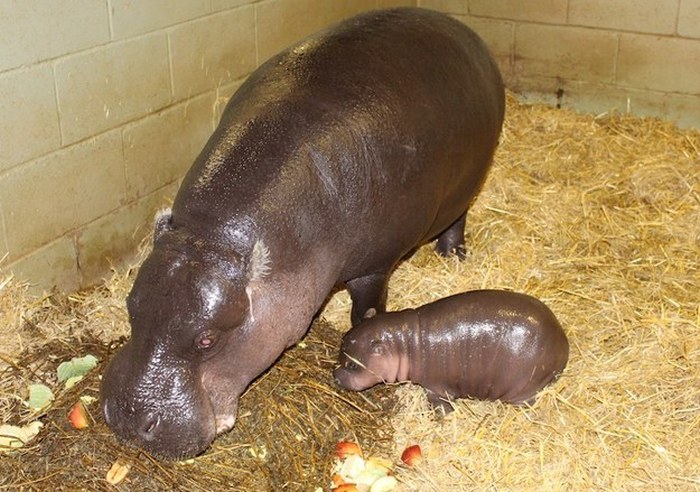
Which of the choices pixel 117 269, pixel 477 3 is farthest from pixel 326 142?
pixel 477 3

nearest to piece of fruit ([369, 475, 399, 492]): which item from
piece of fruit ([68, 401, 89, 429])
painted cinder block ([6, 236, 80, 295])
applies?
piece of fruit ([68, 401, 89, 429])

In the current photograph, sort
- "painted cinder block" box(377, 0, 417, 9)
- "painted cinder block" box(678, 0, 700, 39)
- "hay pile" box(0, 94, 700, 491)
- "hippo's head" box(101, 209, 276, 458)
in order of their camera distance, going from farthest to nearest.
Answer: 1. "painted cinder block" box(377, 0, 417, 9)
2. "painted cinder block" box(678, 0, 700, 39)
3. "hay pile" box(0, 94, 700, 491)
4. "hippo's head" box(101, 209, 276, 458)

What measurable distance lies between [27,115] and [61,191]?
17.5 inches

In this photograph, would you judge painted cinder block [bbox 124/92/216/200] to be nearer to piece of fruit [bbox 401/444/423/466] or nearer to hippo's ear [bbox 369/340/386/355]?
hippo's ear [bbox 369/340/386/355]

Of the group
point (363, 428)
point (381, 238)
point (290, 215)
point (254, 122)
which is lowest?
point (363, 428)

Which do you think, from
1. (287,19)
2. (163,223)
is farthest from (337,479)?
(287,19)

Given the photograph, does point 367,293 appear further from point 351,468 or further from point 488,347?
point 351,468

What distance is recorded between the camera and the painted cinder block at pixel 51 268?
4324mm

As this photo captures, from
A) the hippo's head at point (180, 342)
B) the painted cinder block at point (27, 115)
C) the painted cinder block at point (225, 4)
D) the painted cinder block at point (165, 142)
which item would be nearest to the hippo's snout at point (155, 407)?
the hippo's head at point (180, 342)

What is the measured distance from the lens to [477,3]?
7.09m

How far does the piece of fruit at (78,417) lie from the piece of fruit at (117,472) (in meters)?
0.27

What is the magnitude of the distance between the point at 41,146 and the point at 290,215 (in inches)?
62.9

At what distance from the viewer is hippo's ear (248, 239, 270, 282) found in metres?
3.07

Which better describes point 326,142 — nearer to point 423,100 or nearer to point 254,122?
point 254,122
